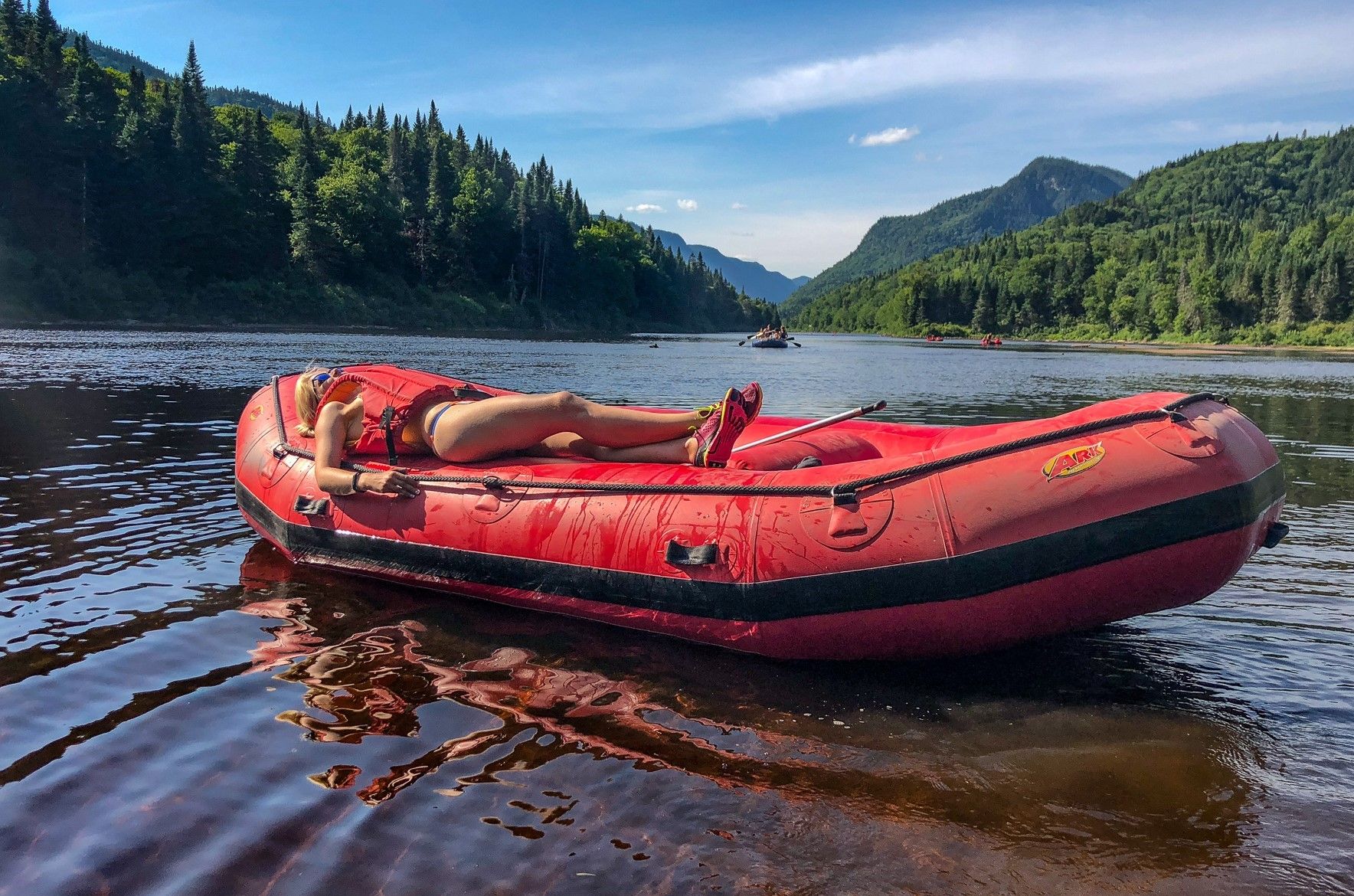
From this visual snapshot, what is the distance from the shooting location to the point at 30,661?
4.61 metres

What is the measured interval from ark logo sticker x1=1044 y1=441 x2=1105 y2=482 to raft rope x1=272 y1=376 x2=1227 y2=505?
12 centimetres

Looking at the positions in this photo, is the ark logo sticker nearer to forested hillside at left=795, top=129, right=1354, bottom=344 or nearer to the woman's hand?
the woman's hand

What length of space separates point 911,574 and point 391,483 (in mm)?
3453

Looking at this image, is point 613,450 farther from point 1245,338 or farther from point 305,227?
point 1245,338

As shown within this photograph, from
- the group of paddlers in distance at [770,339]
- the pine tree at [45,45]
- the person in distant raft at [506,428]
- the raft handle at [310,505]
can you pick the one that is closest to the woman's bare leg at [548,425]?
the person in distant raft at [506,428]

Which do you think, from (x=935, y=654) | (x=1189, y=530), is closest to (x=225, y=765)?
(x=935, y=654)

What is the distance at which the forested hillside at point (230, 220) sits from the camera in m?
53.3

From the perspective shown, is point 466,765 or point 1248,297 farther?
point 1248,297

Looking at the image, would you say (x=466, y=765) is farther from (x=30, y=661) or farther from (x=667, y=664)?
(x=30, y=661)

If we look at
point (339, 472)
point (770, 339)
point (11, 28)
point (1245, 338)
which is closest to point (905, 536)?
point (339, 472)

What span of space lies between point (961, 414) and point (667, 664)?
51.5 ft

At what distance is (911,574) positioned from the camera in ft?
14.4

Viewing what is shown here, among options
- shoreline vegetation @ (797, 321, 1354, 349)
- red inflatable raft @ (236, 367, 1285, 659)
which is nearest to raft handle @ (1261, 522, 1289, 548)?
red inflatable raft @ (236, 367, 1285, 659)

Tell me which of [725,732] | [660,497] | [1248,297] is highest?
[1248,297]
